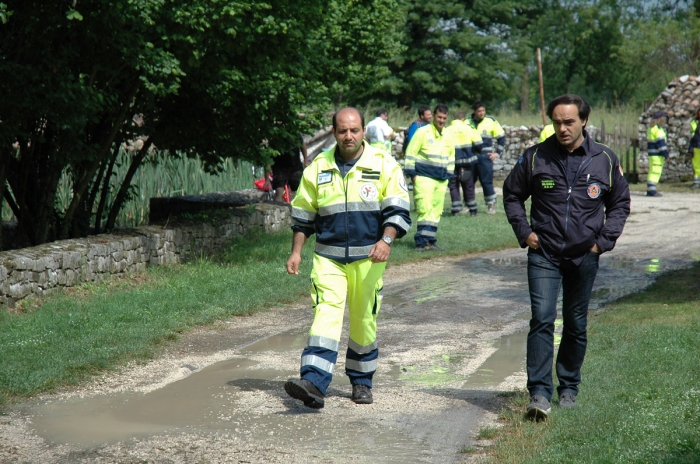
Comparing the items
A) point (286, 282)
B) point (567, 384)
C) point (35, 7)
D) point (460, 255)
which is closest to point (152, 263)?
point (286, 282)

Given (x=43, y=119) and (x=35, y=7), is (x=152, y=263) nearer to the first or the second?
(x=43, y=119)

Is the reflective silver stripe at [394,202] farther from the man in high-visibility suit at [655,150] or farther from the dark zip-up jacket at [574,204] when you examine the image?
the man in high-visibility suit at [655,150]

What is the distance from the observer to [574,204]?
17.8 feet

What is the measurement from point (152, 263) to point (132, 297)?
7.05ft

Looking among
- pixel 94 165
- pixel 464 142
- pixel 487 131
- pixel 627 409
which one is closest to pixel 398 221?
pixel 627 409

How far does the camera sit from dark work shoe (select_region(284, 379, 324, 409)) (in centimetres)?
549

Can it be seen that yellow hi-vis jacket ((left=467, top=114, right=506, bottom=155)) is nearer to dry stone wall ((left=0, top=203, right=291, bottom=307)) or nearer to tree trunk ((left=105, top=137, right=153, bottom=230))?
dry stone wall ((left=0, top=203, right=291, bottom=307))

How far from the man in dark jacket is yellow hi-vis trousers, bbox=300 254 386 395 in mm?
1020

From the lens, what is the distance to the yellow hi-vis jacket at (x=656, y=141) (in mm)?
22203

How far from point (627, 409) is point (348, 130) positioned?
239 cm

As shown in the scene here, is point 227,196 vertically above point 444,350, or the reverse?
point 227,196

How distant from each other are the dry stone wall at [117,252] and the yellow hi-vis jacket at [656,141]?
11.5 metres

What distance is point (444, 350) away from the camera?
745cm

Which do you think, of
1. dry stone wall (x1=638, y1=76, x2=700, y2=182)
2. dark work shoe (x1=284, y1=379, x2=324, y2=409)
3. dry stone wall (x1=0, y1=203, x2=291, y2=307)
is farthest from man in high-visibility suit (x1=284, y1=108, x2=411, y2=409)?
dry stone wall (x1=638, y1=76, x2=700, y2=182)
